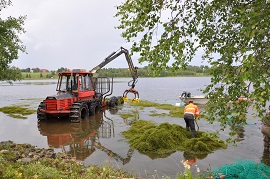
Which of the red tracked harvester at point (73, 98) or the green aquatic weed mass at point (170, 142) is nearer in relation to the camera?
the green aquatic weed mass at point (170, 142)

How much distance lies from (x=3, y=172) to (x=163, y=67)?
360 centimetres

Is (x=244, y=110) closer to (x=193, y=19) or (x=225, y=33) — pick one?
(x=225, y=33)

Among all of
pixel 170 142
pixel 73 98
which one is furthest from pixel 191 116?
pixel 73 98

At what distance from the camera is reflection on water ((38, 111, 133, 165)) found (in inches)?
332

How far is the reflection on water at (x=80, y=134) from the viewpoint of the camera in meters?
8.43

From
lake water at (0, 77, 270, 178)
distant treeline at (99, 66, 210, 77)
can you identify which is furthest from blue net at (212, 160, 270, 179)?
distant treeline at (99, 66, 210, 77)

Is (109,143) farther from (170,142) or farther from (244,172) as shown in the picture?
(244,172)

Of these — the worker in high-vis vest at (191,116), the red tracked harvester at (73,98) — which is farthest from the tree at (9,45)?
the worker in high-vis vest at (191,116)

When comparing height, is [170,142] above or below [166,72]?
below

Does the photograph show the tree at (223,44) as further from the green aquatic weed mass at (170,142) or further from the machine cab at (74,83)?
the machine cab at (74,83)

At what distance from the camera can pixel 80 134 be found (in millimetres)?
10992

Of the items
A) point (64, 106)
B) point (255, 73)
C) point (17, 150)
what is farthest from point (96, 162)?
point (64, 106)

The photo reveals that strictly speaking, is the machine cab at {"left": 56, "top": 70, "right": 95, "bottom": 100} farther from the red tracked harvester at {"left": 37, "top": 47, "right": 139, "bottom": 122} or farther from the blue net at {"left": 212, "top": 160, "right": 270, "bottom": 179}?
the blue net at {"left": 212, "top": 160, "right": 270, "bottom": 179}

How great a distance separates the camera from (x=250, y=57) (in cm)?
277
